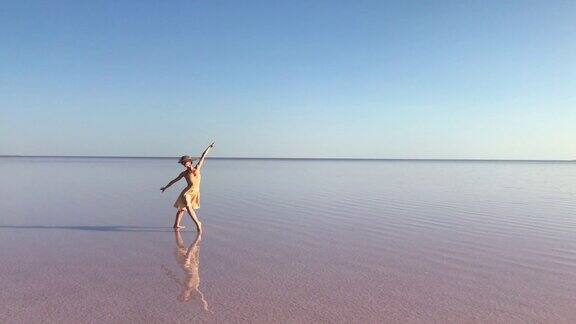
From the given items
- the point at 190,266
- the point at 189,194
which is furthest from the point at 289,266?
the point at 189,194

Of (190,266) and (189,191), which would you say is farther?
(189,191)

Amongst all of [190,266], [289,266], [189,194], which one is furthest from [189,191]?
[289,266]

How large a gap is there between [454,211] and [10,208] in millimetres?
13254

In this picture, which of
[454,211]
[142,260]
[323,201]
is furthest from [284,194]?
[142,260]

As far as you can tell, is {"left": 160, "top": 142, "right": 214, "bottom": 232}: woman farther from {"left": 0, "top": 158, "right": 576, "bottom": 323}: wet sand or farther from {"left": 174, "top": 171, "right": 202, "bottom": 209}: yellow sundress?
{"left": 0, "top": 158, "right": 576, "bottom": 323}: wet sand

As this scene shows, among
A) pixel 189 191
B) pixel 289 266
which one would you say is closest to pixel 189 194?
pixel 189 191

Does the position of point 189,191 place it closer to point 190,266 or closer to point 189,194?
point 189,194

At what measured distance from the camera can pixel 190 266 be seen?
715cm

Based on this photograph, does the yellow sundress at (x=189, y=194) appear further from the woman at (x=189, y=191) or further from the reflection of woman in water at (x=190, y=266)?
the reflection of woman in water at (x=190, y=266)

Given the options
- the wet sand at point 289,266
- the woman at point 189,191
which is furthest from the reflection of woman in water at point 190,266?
the woman at point 189,191

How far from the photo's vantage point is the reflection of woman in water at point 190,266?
5.69m

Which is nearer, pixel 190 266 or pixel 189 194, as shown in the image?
pixel 190 266

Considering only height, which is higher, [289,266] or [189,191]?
[189,191]

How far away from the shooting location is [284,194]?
761 inches
